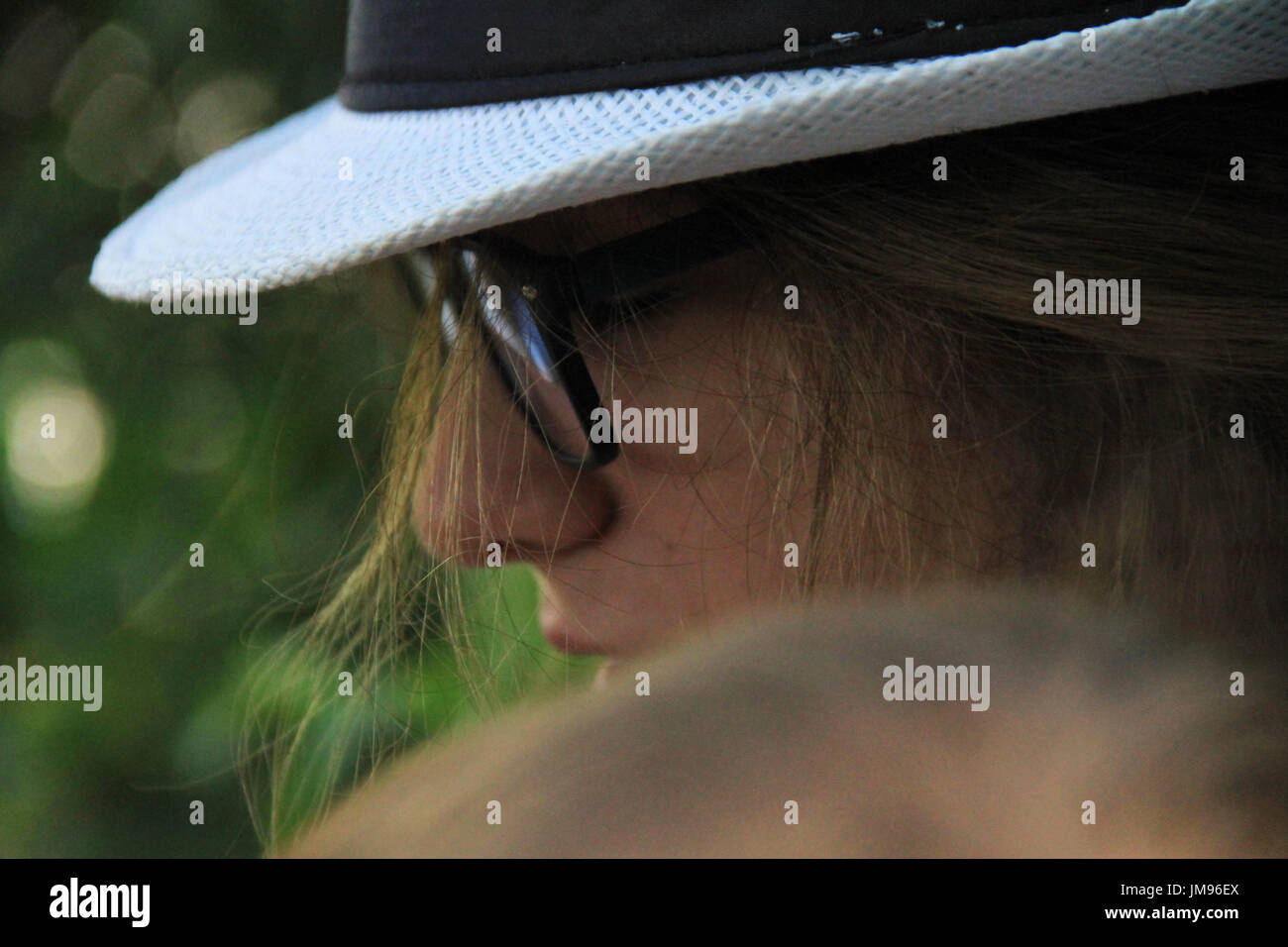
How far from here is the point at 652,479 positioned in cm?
83

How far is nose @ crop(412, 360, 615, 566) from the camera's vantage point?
835 millimetres

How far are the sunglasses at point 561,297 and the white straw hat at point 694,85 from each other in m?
0.09

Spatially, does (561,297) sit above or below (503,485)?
above

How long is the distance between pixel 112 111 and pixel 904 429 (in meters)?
1.54

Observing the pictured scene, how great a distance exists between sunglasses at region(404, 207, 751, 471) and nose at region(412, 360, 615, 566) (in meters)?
0.02

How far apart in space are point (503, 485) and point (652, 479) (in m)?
0.11

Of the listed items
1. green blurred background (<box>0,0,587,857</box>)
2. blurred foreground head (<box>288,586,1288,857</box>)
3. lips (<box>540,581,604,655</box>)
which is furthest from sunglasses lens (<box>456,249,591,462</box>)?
green blurred background (<box>0,0,587,857</box>)

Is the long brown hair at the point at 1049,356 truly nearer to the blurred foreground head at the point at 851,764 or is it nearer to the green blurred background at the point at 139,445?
the blurred foreground head at the point at 851,764

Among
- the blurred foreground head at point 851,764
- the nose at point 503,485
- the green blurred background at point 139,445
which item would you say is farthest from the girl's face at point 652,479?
the green blurred background at point 139,445

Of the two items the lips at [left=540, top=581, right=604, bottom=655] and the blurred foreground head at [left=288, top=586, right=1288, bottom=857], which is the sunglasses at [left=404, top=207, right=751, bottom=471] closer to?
the lips at [left=540, top=581, right=604, bottom=655]

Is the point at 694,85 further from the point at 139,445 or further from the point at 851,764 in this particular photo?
the point at 139,445

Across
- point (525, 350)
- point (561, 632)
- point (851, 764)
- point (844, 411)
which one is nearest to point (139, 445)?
point (561, 632)

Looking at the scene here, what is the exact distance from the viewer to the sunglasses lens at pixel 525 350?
0.78m

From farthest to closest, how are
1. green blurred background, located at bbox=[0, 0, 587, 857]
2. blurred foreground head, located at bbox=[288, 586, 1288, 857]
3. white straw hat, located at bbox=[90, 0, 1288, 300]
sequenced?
1. green blurred background, located at bbox=[0, 0, 587, 857]
2. white straw hat, located at bbox=[90, 0, 1288, 300]
3. blurred foreground head, located at bbox=[288, 586, 1288, 857]
